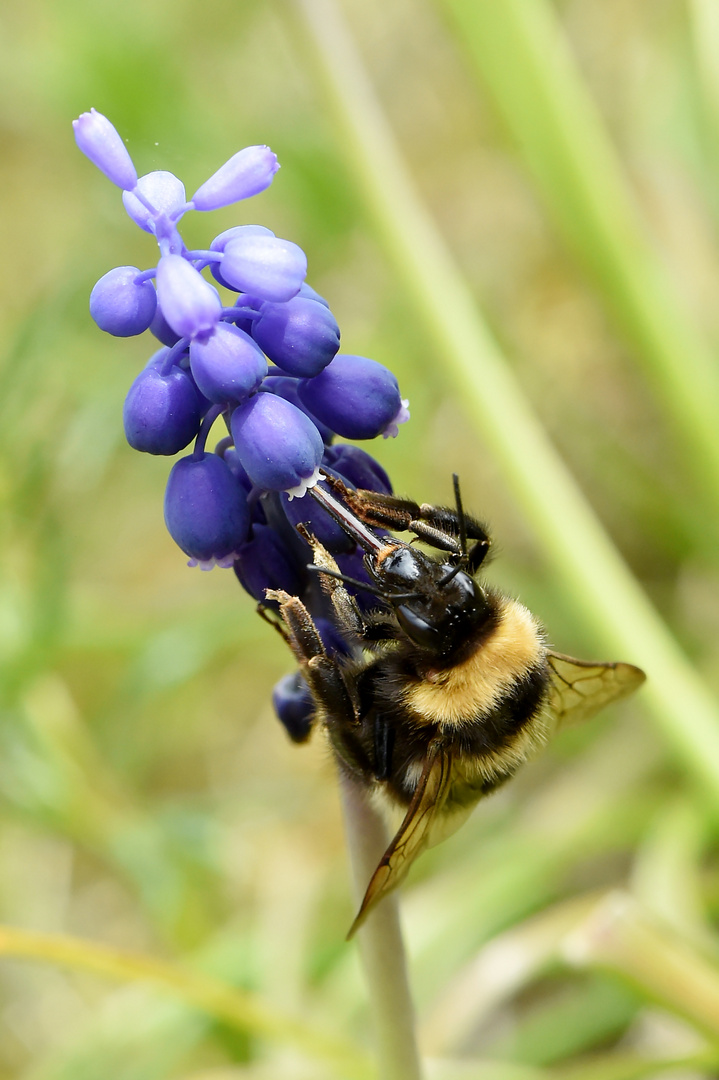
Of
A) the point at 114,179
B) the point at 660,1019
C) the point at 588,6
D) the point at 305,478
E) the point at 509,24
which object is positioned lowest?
the point at 660,1019

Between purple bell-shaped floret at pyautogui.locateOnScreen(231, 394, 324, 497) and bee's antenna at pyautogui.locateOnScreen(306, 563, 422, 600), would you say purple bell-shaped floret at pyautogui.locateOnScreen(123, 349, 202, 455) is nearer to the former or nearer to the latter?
purple bell-shaped floret at pyautogui.locateOnScreen(231, 394, 324, 497)

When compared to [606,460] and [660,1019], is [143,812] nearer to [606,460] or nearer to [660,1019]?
[660,1019]

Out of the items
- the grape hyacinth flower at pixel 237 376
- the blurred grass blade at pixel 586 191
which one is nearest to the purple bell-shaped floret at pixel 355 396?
the grape hyacinth flower at pixel 237 376

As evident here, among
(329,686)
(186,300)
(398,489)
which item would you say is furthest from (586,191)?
(186,300)

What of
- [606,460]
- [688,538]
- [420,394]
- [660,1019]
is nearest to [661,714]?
[660,1019]

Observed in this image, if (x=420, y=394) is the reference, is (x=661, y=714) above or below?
below

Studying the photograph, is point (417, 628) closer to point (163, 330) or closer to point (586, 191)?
point (163, 330)

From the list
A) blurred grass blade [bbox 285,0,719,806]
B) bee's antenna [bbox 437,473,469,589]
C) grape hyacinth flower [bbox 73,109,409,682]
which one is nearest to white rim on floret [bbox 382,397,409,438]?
grape hyacinth flower [bbox 73,109,409,682]
